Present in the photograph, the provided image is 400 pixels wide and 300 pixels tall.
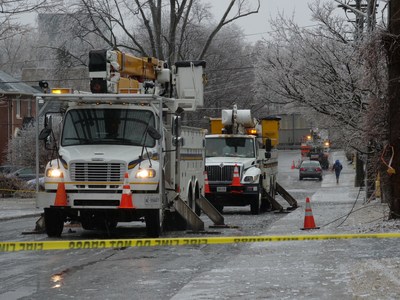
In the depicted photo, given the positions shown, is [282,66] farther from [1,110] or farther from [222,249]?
[1,110]

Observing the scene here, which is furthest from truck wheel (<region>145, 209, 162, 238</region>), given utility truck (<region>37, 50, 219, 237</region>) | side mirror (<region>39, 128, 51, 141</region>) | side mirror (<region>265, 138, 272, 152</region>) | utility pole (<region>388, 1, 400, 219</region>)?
side mirror (<region>265, 138, 272, 152</region>)

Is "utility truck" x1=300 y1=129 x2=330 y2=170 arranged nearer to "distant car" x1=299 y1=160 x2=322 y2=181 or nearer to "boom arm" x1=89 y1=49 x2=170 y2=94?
"distant car" x1=299 y1=160 x2=322 y2=181

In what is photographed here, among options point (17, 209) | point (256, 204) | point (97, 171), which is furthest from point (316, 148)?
point (97, 171)

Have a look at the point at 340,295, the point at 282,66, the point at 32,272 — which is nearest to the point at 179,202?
the point at 32,272

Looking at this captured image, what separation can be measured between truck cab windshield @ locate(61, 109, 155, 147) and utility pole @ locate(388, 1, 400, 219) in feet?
15.2

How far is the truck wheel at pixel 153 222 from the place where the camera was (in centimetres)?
1653

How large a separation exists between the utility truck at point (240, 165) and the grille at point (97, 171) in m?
10.8

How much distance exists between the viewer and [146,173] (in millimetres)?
16484

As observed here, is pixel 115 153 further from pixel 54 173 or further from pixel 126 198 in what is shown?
pixel 54 173

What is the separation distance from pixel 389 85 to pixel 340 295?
25.0ft

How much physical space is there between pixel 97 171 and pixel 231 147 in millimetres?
12007

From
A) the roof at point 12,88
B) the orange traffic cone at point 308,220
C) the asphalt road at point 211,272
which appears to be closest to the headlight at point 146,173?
the asphalt road at point 211,272

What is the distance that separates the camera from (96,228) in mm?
18938

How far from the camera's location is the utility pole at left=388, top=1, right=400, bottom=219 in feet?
52.6
